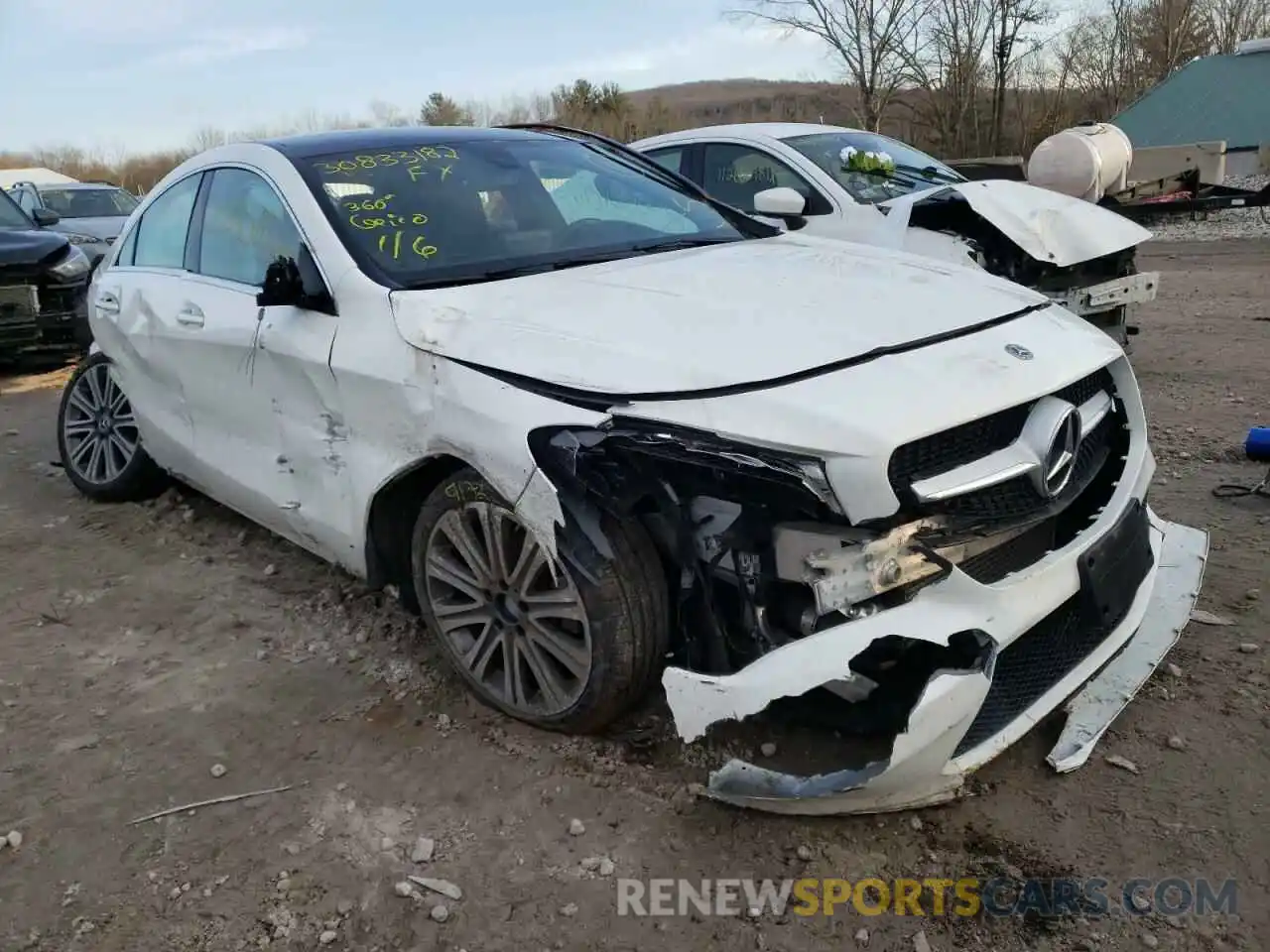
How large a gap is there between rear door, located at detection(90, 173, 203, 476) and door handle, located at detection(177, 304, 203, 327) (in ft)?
0.04

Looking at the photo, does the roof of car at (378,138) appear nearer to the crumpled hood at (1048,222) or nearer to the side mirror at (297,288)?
the side mirror at (297,288)

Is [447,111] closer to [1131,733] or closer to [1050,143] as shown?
[1050,143]

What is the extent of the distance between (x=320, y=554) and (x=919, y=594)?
7.09 ft

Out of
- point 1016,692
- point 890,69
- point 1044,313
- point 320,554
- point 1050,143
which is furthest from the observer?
point 890,69

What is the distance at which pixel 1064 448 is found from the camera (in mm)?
2605

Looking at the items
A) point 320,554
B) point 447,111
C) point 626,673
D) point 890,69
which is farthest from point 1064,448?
point 447,111

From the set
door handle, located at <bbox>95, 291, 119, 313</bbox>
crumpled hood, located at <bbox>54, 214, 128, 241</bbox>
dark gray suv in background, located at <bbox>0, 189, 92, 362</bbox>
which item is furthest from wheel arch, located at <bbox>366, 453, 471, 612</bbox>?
crumpled hood, located at <bbox>54, 214, 128, 241</bbox>

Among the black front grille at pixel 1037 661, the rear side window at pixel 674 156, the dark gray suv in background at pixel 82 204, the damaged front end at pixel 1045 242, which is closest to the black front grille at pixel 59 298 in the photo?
the dark gray suv in background at pixel 82 204

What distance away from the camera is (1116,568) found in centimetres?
274

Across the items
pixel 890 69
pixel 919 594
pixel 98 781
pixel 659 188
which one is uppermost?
pixel 890 69

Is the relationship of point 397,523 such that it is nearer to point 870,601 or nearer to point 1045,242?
point 870,601

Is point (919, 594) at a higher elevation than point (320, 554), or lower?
higher

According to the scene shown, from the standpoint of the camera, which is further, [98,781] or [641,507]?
[98,781]

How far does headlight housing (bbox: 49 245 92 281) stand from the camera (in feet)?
27.4
